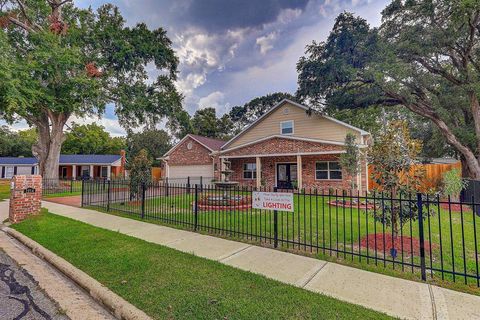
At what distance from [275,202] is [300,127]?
48.7 feet

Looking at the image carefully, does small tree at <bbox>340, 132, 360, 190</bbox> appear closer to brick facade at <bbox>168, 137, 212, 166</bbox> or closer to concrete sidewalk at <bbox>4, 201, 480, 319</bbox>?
concrete sidewalk at <bbox>4, 201, 480, 319</bbox>

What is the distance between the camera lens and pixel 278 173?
19594 mm

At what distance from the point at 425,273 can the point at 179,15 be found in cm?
1525

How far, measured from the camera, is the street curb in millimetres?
2980

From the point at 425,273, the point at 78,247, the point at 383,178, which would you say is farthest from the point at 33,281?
the point at 383,178

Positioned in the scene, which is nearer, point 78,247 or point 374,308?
point 374,308

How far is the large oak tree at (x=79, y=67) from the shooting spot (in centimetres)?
1628

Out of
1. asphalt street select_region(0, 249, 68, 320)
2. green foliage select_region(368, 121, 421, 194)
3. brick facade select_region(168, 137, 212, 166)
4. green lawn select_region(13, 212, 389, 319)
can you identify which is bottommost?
asphalt street select_region(0, 249, 68, 320)

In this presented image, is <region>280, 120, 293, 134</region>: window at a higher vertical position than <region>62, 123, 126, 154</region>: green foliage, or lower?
lower

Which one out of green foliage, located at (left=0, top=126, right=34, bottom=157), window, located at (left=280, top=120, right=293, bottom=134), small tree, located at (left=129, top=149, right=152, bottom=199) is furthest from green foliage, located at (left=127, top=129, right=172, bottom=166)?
small tree, located at (left=129, top=149, right=152, bottom=199)

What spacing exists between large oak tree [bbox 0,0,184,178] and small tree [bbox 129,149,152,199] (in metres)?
8.60

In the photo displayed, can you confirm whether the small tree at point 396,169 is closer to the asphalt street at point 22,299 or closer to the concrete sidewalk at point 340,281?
the concrete sidewalk at point 340,281

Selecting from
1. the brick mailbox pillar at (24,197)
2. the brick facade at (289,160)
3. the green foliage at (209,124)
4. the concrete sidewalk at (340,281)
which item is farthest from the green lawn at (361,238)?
the green foliage at (209,124)

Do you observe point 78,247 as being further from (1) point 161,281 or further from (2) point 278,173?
(2) point 278,173
